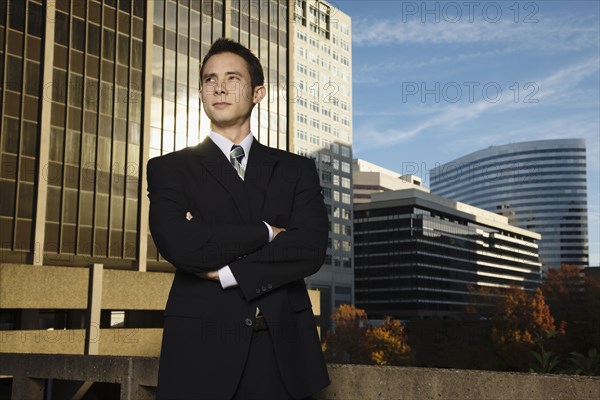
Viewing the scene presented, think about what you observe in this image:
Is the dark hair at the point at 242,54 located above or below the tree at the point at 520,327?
above

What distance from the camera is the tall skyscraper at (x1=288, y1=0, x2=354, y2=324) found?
131125 mm

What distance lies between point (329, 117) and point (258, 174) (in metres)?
139

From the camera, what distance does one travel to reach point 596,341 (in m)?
68.6

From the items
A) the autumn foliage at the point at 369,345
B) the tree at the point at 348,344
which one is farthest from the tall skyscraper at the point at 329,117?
the autumn foliage at the point at 369,345

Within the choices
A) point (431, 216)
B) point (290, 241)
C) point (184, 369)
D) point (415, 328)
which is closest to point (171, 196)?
A: point (290, 241)

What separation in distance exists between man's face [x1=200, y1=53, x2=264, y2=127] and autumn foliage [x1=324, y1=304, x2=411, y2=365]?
3454 inches

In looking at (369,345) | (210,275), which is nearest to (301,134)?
(369,345)

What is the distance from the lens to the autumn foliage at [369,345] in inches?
3664

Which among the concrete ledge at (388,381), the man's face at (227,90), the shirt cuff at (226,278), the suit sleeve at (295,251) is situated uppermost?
the man's face at (227,90)

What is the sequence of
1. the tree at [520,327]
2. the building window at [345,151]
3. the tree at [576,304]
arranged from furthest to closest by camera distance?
the building window at [345,151] < the tree at [520,327] < the tree at [576,304]

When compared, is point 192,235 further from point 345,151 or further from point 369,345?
point 345,151

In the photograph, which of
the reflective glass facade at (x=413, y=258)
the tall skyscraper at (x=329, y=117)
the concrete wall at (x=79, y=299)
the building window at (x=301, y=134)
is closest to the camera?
the concrete wall at (x=79, y=299)

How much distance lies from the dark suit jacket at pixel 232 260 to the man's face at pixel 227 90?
0.52ft

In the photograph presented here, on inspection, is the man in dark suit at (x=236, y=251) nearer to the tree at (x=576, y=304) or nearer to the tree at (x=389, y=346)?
the tree at (x=576, y=304)
